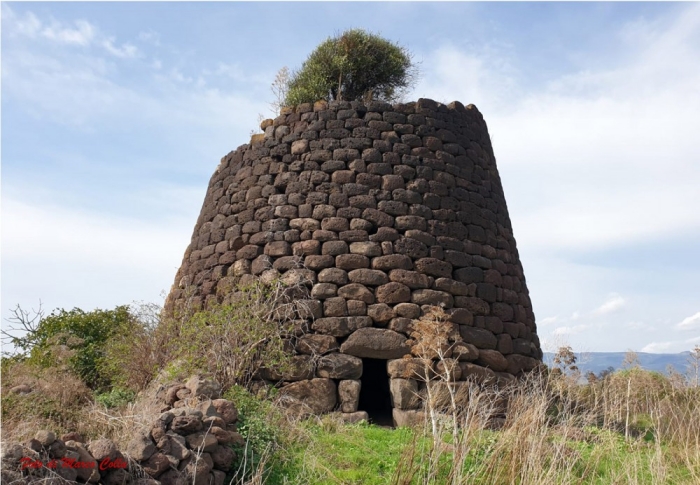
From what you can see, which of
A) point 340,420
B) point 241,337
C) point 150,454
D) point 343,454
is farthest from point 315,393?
point 150,454

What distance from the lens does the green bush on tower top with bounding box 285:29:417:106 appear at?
33.6ft

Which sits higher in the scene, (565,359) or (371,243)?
(371,243)

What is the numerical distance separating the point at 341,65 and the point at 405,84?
1.33 m

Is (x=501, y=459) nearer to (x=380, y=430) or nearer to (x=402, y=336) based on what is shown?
(x=380, y=430)

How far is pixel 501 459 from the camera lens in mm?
4180

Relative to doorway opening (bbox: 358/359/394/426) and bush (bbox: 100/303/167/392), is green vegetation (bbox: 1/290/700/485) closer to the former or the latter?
bush (bbox: 100/303/167/392)

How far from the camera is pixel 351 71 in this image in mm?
10258

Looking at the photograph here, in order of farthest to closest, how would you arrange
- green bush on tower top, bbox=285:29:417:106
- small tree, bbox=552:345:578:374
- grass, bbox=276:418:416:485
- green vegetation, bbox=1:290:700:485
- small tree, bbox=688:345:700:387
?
green bush on tower top, bbox=285:29:417:106
small tree, bbox=552:345:578:374
small tree, bbox=688:345:700:387
grass, bbox=276:418:416:485
green vegetation, bbox=1:290:700:485

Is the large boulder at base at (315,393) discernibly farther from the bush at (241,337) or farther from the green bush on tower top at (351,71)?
the green bush on tower top at (351,71)

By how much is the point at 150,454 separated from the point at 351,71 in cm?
746

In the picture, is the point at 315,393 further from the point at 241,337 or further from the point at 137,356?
the point at 137,356

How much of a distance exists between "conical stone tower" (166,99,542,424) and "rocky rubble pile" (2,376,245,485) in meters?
2.20

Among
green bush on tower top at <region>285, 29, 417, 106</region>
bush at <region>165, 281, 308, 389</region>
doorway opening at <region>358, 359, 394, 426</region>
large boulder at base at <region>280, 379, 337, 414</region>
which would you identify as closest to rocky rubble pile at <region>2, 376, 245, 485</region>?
bush at <region>165, 281, 308, 389</region>

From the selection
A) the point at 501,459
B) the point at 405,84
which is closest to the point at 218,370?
the point at 501,459
